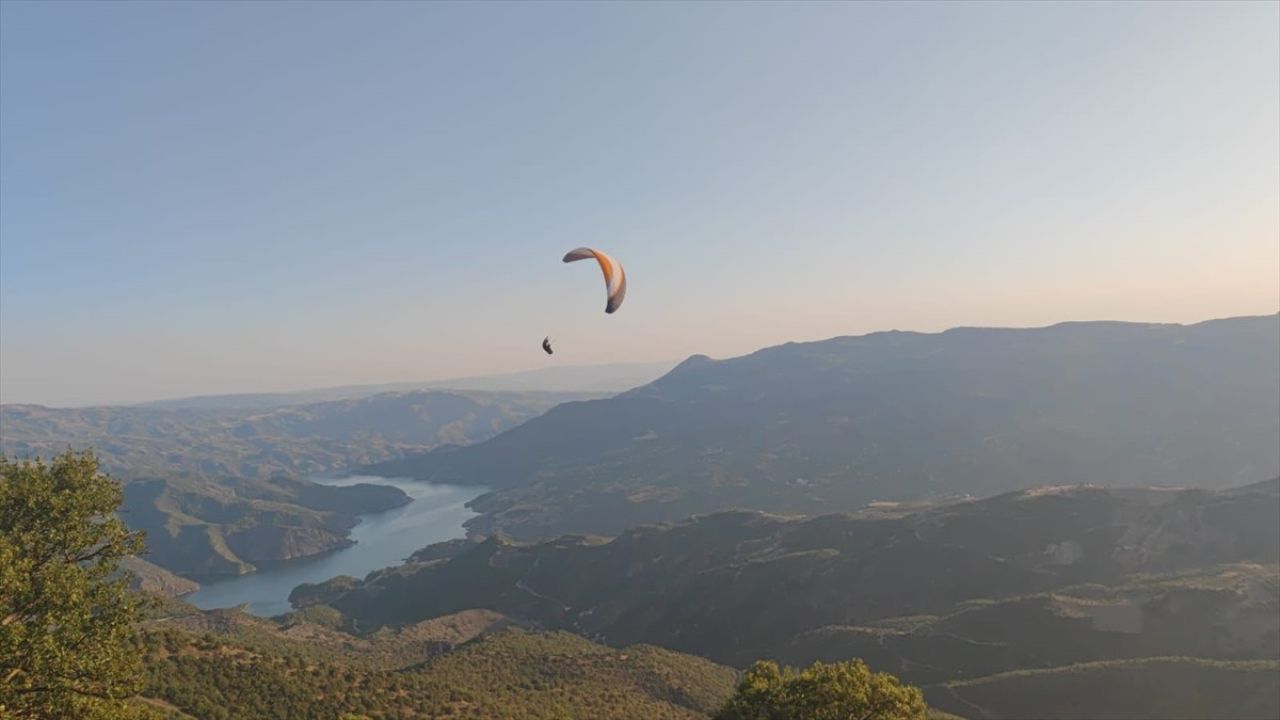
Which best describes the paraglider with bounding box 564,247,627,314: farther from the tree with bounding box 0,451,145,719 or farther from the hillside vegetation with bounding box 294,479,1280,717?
the hillside vegetation with bounding box 294,479,1280,717

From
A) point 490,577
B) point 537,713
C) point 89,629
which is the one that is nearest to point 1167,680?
point 537,713

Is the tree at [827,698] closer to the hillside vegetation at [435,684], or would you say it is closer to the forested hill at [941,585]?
the hillside vegetation at [435,684]

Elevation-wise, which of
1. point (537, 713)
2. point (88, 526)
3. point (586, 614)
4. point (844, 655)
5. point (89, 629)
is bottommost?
point (586, 614)

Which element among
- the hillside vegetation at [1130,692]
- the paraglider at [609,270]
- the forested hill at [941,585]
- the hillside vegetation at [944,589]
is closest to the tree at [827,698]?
the paraglider at [609,270]

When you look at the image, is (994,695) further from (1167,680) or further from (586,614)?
(586,614)

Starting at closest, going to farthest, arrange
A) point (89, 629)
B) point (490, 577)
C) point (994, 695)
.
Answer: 1. point (89, 629)
2. point (994, 695)
3. point (490, 577)

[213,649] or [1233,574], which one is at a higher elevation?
[213,649]

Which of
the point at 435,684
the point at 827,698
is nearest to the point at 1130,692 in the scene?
the point at 827,698
